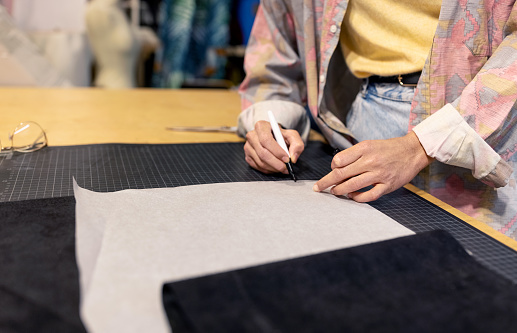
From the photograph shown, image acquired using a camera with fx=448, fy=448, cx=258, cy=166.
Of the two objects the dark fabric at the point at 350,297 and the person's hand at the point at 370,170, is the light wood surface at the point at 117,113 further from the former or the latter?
the dark fabric at the point at 350,297

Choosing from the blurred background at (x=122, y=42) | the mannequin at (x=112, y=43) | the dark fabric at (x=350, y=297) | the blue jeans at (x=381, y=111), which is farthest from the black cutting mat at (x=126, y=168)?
the mannequin at (x=112, y=43)

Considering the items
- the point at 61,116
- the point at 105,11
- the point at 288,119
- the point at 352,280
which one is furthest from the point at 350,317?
the point at 105,11

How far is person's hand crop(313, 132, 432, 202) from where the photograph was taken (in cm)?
60

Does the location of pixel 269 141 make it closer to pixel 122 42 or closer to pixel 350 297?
pixel 350 297

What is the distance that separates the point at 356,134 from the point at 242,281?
2.07 feet

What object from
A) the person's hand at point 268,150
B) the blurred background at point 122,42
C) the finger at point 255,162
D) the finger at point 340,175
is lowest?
the blurred background at point 122,42

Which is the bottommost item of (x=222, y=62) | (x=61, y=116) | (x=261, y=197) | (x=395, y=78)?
(x=222, y=62)

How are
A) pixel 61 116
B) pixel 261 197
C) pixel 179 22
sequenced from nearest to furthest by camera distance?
pixel 261 197 < pixel 61 116 < pixel 179 22

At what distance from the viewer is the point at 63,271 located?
15.9 inches

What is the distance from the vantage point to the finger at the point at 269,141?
70 centimetres

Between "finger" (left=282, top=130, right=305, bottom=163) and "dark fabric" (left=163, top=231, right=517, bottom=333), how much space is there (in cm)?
30

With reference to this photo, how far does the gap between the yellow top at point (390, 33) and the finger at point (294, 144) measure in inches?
8.7

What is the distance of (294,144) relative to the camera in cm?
72

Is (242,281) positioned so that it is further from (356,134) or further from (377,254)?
(356,134)
